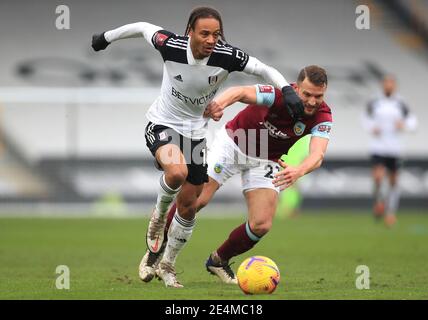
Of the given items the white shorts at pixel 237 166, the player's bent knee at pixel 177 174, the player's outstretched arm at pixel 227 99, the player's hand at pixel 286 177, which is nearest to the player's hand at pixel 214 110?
the player's outstretched arm at pixel 227 99

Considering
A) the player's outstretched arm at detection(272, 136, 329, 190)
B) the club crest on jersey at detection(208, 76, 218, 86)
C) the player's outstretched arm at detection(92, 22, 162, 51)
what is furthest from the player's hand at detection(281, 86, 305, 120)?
the player's outstretched arm at detection(92, 22, 162, 51)

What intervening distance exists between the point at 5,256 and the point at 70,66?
41.6 feet

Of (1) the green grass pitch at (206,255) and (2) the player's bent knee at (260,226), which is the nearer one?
(1) the green grass pitch at (206,255)

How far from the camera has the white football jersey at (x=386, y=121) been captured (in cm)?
1764

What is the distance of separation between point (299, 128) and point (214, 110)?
1254 mm

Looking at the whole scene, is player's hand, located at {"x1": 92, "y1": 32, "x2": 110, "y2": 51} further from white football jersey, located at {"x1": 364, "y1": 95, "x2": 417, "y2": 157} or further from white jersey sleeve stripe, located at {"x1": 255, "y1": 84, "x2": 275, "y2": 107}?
white football jersey, located at {"x1": 364, "y1": 95, "x2": 417, "y2": 157}

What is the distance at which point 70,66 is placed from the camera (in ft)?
75.9

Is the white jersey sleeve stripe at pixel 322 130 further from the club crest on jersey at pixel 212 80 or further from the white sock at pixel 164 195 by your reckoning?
the white sock at pixel 164 195

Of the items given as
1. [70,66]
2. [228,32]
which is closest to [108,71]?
[70,66]

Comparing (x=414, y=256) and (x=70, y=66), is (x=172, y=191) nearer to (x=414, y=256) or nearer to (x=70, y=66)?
(x=414, y=256)

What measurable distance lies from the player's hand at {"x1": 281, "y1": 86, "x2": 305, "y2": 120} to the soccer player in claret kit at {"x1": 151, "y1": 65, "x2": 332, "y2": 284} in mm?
304

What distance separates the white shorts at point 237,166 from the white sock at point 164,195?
2.93 ft

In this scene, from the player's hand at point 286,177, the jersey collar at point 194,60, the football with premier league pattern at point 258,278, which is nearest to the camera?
the player's hand at point 286,177

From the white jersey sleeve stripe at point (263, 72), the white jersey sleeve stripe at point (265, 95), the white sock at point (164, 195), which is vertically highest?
the white jersey sleeve stripe at point (263, 72)
